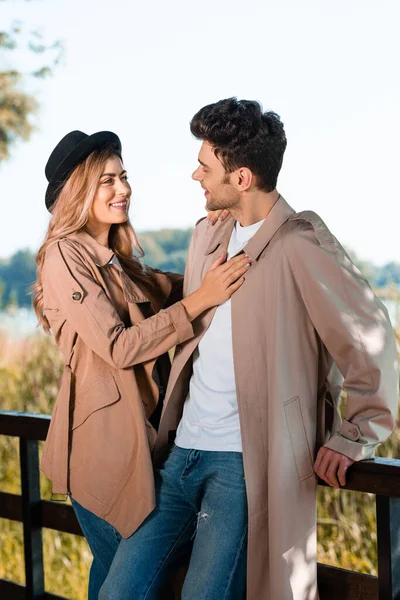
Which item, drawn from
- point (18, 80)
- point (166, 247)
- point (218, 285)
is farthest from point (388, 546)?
point (166, 247)

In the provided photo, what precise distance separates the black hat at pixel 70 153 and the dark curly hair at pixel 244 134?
12.6 inches

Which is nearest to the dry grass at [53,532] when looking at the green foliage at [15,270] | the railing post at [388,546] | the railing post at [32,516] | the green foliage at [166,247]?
the railing post at [32,516]

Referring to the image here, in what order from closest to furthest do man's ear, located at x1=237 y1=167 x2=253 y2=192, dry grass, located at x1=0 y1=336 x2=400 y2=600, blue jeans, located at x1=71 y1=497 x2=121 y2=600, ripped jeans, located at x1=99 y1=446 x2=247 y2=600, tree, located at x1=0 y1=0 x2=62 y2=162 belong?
1. ripped jeans, located at x1=99 y1=446 x2=247 y2=600
2. man's ear, located at x1=237 y1=167 x2=253 y2=192
3. blue jeans, located at x1=71 y1=497 x2=121 y2=600
4. dry grass, located at x1=0 y1=336 x2=400 y2=600
5. tree, located at x1=0 y1=0 x2=62 y2=162

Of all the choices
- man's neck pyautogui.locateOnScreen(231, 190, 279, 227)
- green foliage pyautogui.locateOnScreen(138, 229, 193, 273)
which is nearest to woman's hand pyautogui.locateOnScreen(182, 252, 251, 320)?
man's neck pyautogui.locateOnScreen(231, 190, 279, 227)

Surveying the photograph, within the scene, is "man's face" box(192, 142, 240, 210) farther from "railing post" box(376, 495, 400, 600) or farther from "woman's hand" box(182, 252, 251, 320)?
"railing post" box(376, 495, 400, 600)

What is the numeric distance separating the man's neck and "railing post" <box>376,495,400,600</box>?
0.75 meters

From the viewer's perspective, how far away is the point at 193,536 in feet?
6.72

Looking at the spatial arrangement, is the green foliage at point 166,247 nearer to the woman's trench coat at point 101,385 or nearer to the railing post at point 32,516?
the railing post at point 32,516

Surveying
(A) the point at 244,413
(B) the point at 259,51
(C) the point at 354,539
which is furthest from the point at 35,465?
(B) the point at 259,51

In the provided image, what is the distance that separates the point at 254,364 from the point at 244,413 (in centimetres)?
12

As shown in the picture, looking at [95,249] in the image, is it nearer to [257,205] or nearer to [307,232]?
[257,205]

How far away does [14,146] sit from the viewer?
10.2 metres

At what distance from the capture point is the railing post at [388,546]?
1835 mm

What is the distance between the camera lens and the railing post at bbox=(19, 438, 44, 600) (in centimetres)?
274
